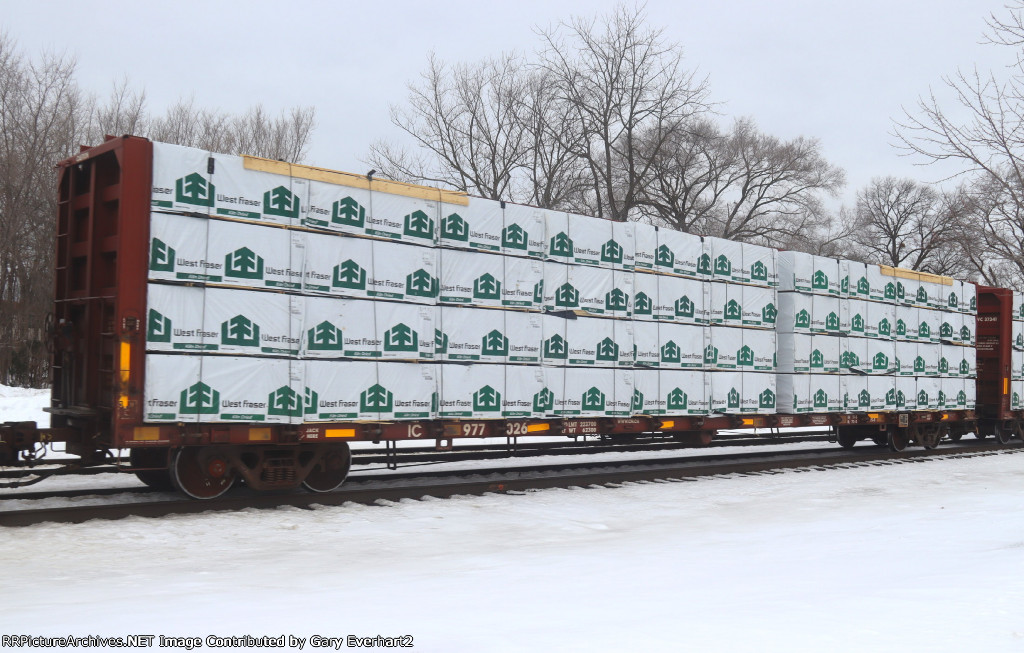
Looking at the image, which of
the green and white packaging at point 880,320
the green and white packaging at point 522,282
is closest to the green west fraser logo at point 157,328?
the green and white packaging at point 522,282

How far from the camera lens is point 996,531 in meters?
8.95

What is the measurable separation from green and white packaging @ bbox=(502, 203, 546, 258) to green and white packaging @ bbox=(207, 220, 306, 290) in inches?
128

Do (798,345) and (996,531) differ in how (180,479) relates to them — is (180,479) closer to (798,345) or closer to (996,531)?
(996,531)

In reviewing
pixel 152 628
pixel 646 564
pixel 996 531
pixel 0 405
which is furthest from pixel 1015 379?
pixel 0 405

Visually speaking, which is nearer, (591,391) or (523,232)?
(523,232)

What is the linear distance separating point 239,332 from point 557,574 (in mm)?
5059

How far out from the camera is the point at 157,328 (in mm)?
9297

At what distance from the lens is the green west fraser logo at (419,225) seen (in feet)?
37.3

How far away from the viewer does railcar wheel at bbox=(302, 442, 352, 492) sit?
436 inches

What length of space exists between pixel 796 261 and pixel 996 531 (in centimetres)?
791

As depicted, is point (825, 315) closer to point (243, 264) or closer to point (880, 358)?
point (880, 358)

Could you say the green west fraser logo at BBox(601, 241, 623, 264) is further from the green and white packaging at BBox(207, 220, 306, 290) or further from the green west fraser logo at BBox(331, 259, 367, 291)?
the green and white packaging at BBox(207, 220, 306, 290)

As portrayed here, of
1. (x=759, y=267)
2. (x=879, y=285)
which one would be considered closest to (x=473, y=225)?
(x=759, y=267)

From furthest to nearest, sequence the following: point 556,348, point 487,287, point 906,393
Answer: point 906,393, point 556,348, point 487,287
